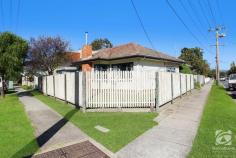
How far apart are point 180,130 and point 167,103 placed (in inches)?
230

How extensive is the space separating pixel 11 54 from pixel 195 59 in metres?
66.1

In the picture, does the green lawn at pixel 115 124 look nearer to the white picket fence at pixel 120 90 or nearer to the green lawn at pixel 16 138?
the white picket fence at pixel 120 90

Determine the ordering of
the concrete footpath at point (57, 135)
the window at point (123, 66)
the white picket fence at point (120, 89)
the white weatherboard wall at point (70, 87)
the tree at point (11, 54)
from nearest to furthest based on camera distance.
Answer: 1. the concrete footpath at point (57, 135)
2. the white picket fence at point (120, 89)
3. the white weatherboard wall at point (70, 87)
4. the window at point (123, 66)
5. the tree at point (11, 54)

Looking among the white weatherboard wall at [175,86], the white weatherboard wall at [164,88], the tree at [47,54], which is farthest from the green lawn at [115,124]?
the tree at [47,54]

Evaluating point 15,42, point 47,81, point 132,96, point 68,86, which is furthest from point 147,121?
point 15,42

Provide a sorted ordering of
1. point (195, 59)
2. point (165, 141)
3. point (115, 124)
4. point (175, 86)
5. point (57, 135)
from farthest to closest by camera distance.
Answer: point (195, 59), point (175, 86), point (115, 124), point (57, 135), point (165, 141)

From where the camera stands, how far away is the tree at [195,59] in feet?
246

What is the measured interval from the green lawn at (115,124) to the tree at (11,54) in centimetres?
1300

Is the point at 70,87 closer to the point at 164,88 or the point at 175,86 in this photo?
the point at 164,88

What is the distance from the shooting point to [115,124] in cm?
855

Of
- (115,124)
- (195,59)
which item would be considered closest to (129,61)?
(115,124)

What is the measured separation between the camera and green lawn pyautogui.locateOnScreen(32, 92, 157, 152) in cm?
665

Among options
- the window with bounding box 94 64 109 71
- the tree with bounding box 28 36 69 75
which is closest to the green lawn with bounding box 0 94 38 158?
the window with bounding box 94 64 109 71

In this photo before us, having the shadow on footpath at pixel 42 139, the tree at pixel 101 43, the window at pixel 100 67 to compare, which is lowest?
the shadow on footpath at pixel 42 139
